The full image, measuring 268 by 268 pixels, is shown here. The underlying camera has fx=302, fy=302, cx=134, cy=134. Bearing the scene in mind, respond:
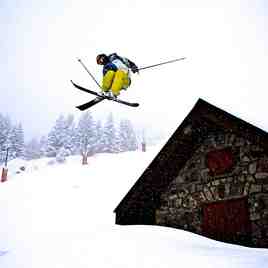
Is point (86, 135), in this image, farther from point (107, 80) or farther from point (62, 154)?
point (107, 80)

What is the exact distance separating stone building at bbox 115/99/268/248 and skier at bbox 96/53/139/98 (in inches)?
89.9

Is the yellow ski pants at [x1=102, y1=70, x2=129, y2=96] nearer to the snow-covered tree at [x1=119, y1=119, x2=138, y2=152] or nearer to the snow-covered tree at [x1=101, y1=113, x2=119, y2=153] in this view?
the snow-covered tree at [x1=101, y1=113, x2=119, y2=153]

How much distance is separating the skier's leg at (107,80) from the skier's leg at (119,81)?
113mm

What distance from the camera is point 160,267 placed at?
5.70 metres

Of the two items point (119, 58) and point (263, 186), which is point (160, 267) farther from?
point (119, 58)

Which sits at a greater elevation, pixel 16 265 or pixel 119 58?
pixel 119 58

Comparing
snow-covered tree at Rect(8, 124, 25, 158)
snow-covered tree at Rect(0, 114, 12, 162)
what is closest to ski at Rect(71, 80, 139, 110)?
snow-covered tree at Rect(8, 124, 25, 158)

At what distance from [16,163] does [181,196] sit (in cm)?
5548

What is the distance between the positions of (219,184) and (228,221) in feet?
3.47

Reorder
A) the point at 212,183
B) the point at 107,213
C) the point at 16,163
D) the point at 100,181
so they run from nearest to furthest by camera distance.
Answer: the point at 212,183
the point at 107,213
the point at 100,181
the point at 16,163

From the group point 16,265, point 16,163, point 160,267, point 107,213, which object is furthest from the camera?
point 16,163

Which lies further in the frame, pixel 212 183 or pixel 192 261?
pixel 212 183

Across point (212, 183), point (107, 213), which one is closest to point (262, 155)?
point (212, 183)

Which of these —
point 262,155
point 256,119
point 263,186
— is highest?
point 256,119
